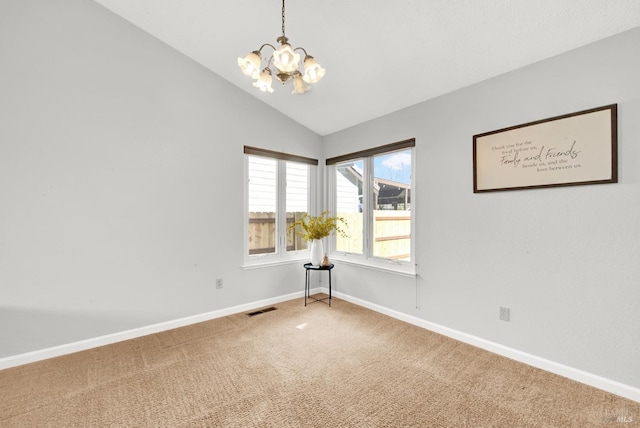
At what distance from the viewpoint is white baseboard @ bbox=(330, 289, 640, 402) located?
193cm

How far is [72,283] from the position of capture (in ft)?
8.32

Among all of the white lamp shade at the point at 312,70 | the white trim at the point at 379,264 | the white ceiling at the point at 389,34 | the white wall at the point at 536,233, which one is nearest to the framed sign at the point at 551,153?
the white wall at the point at 536,233

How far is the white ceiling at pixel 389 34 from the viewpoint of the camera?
194 centimetres

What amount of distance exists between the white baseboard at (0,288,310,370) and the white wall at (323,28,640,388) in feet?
6.43

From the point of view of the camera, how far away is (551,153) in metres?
2.21

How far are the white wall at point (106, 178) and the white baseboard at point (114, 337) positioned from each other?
2.4 inches

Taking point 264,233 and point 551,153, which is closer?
point 551,153

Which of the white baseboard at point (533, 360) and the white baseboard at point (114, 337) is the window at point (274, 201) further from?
the white baseboard at point (533, 360)

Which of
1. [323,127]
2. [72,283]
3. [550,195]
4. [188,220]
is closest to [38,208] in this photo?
[72,283]

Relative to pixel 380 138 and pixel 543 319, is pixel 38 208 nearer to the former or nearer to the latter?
pixel 380 138

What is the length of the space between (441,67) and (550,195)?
4.58ft

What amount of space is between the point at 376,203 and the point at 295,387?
2.35m

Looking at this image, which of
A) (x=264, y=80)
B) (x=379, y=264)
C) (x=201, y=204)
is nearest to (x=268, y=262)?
(x=201, y=204)

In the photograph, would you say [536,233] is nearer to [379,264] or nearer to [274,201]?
[379,264]
